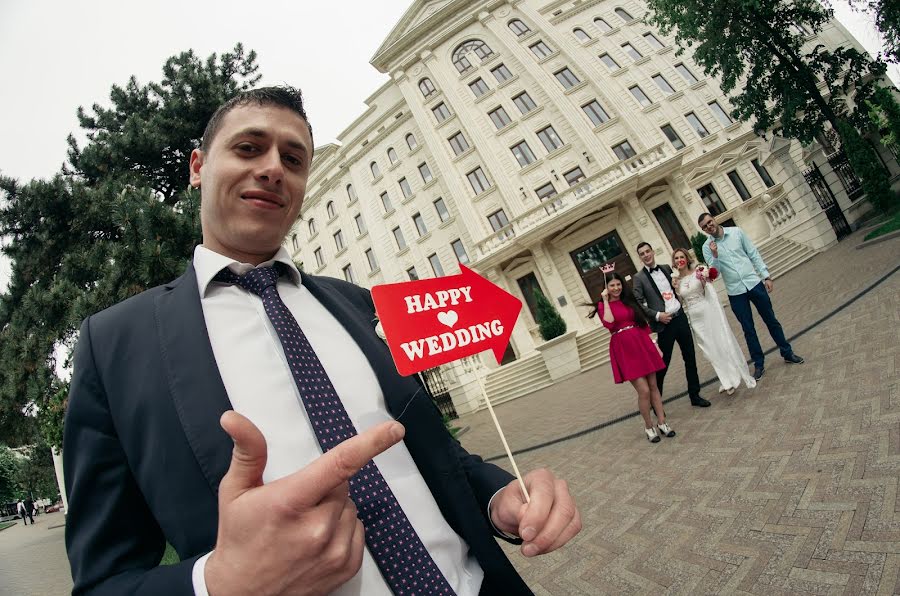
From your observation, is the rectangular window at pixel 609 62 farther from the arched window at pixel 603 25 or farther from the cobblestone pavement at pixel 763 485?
the cobblestone pavement at pixel 763 485

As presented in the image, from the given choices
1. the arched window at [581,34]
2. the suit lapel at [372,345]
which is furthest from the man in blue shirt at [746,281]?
the arched window at [581,34]

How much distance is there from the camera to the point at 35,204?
18.0ft

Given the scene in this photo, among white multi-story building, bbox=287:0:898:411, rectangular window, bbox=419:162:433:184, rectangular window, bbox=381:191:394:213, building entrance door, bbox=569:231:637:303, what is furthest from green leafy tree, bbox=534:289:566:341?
rectangular window, bbox=381:191:394:213

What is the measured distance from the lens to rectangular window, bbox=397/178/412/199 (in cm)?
2180

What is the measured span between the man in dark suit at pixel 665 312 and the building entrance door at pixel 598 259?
41.7 ft

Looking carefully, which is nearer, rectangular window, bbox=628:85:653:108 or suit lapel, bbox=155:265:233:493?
suit lapel, bbox=155:265:233:493

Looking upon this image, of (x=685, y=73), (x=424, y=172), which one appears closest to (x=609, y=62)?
(x=685, y=73)

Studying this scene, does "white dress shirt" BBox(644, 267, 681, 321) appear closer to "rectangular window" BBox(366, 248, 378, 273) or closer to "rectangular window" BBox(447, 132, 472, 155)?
"rectangular window" BBox(447, 132, 472, 155)

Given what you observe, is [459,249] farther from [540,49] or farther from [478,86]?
[540,49]

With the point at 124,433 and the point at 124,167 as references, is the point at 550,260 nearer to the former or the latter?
the point at 124,167

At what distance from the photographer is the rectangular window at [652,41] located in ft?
64.5

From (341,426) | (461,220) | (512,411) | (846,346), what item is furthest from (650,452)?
(461,220)

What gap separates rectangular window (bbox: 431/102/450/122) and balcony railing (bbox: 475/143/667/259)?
7942 mm

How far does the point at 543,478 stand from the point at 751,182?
2194 cm
